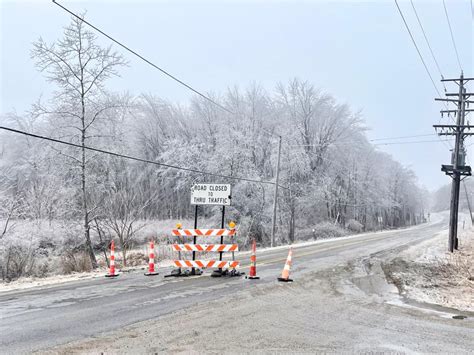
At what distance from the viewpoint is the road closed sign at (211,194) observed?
1423 cm

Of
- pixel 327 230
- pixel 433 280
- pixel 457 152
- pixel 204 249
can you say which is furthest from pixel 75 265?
pixel 327 230

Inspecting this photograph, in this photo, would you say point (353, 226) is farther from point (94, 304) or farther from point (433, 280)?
point (94, 304)

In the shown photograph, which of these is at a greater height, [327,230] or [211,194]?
[211,194]

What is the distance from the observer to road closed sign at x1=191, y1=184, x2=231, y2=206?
14234 mm

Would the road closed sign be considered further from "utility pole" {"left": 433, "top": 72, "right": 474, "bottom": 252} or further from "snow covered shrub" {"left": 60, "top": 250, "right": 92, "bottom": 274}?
"utility pole" {"left": 433, "top": 72, "right": 474, "bottom": 252}

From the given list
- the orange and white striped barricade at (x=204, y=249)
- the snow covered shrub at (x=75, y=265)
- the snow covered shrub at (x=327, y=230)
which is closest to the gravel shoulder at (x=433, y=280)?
the orange and white striped barricade at (x=204, y=249)

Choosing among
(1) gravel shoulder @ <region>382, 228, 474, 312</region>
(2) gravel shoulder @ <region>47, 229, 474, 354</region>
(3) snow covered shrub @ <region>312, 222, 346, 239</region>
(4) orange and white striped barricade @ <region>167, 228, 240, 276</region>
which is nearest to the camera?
(2) gravel shoulder @ <region>47, 229, 474, 354</region>

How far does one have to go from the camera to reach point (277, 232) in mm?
43094

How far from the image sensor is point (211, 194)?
1431cm

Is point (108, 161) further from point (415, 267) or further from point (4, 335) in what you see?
point (4, 335)

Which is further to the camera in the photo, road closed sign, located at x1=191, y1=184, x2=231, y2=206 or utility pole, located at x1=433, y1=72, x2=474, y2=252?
utility pole, located at x1=433, y1=72, x2=474, y2=252

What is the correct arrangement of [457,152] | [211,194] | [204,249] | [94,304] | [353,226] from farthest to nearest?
[353,226], [457,152], [211,194], [204,249], [94,304]

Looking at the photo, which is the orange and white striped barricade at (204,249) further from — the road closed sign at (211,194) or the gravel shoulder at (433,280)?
the gravel shoulder at (433,280)

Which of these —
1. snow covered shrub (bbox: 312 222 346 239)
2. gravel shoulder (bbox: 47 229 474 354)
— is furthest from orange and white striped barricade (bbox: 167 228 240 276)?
snow covered shrub (bbox: 312 222 346 239)
